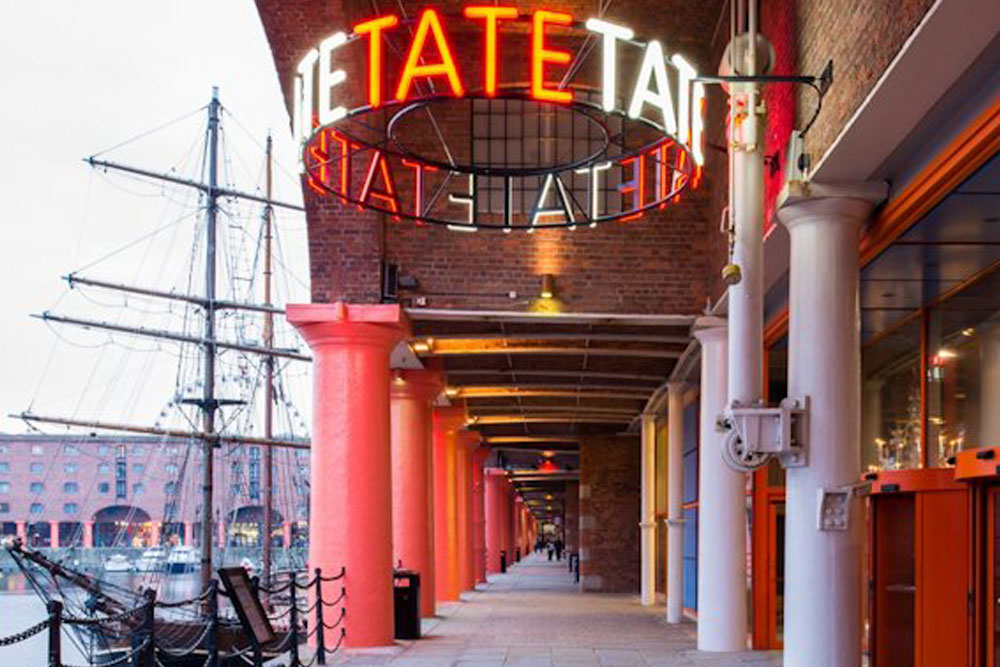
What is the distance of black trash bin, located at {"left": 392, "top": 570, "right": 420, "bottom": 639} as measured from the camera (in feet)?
63.4

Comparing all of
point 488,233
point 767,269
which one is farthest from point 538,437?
point 767,269

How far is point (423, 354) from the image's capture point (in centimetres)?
2192

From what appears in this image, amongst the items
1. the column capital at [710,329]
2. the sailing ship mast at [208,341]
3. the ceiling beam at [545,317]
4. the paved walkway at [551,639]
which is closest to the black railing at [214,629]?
the paved walkway at [551,639]

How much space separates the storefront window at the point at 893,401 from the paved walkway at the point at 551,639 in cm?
289

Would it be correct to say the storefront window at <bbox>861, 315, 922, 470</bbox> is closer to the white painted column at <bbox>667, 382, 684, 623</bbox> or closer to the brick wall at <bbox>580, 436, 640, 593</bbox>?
the white painted column at <bbox>667, 382, 684, 623</bbox>

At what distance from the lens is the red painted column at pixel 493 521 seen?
51325 mm

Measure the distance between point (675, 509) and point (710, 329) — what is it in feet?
23.2

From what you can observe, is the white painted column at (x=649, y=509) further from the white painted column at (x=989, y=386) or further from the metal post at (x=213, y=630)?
the metal post at (x=213, y=630)

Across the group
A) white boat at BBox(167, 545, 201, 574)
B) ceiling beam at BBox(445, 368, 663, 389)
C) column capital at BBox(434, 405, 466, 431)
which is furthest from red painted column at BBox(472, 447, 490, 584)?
white boat at BBox(167, 545, 201, 574)

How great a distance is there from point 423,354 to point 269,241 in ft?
120

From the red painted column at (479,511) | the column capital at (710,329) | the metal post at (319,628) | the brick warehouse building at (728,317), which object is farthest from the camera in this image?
the red painted column at (479,511)

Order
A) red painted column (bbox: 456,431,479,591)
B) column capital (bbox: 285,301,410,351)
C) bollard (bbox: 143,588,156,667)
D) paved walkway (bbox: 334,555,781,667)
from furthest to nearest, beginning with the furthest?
red painted column (bbox: 456,431,479,591)
column capital (bbox: 285,301,410,351)
paved walkway (bbox: 334,555,781,667)
bollard (bbox: 143,588,156,667)

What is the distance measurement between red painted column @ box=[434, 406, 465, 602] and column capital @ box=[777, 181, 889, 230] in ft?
59.9

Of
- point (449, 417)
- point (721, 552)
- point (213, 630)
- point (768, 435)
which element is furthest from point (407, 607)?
point (449, 417)
